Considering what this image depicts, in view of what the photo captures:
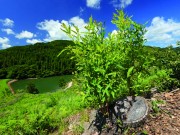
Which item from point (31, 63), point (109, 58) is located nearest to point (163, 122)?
point (109, 58)

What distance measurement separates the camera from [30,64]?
140m

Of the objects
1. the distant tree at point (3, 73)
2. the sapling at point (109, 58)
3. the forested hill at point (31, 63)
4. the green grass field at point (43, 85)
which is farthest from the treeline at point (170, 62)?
the distant tree at point (3, 73)

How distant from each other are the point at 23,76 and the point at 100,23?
11321 cm

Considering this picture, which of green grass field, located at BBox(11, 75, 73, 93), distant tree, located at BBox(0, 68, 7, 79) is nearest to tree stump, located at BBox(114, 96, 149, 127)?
green grass field, located at BBox(11, 75, 73, 93)

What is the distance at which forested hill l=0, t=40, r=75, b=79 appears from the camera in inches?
4685

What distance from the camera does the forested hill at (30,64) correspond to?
390 feet

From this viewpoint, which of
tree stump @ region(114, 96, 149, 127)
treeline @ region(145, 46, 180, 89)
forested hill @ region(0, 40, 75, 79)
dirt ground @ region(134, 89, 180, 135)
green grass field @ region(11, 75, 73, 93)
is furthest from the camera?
forested hill @ region(0, 40, 75, 79)

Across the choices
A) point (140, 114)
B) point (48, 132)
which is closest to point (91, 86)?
point (140, 114)

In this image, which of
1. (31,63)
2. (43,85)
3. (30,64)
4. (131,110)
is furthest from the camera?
(31,63)

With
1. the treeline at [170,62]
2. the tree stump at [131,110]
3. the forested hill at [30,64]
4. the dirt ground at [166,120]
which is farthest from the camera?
the forested hill at [30,64]

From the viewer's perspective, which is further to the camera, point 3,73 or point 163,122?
point 3,73

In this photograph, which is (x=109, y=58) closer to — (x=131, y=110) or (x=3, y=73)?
(x=131, y=110)

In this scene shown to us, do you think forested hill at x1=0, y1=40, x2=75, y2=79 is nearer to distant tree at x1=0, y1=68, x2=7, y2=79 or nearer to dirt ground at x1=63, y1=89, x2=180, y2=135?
distant tree at x1=0, y1=68, x2=7, y2=79

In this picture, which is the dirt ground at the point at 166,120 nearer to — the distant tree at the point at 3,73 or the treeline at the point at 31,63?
the treeline at the point at 31,63
